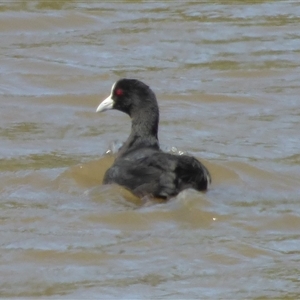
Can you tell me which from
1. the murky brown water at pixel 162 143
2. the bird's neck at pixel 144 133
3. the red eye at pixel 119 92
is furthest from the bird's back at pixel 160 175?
the red eye at pixel 119 92

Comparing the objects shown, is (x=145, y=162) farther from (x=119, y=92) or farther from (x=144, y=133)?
(x=119, y=92)

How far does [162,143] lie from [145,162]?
2.28 metres

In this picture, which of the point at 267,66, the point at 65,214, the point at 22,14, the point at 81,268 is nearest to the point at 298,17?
the point at 267,66

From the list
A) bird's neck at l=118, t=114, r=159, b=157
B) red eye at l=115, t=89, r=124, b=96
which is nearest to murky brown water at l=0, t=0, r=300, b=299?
bird's neck at l=118, t=114, r=159, b=157

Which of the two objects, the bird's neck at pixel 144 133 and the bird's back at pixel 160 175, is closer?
the bird's back at pixel 160 175

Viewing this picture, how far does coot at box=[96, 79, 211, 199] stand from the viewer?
8695mm

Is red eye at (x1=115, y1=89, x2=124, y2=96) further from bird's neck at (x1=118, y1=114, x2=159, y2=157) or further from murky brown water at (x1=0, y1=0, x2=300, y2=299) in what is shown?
murky brown water at (x1=0, y1=0, x2=300, y2=299)

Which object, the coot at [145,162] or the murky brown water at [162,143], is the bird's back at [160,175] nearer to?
the coot at [145,162]

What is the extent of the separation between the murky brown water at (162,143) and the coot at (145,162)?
12 centimetres

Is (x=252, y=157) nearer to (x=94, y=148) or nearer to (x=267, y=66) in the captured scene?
(x=94, y=148)

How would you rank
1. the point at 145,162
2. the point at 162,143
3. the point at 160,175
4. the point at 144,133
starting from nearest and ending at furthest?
the point at 160,175, the point at 145,162, the point at 144,133, the point at 162,143

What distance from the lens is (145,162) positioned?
29.2 ft

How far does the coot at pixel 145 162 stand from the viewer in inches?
342

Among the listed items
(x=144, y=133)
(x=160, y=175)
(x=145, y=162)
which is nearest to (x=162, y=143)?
(x=144, y=133)
